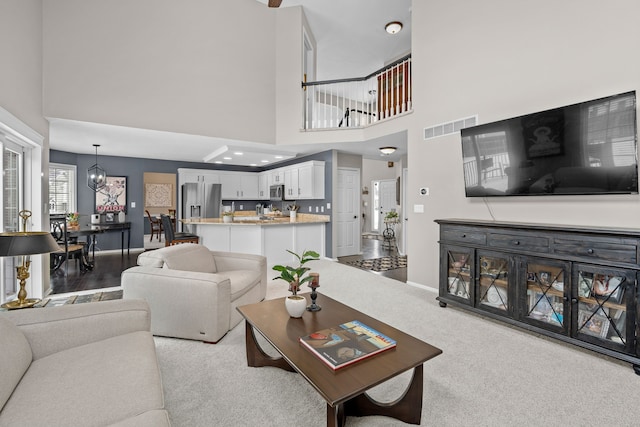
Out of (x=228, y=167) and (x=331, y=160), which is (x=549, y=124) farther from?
(x=228, y=167)

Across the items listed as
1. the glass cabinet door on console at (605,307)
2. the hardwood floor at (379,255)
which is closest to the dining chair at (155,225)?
the hardwood floor at (379,255)

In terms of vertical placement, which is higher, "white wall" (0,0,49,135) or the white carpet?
"white wall" (0,0,49,135)

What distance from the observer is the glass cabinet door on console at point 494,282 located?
2949 mm

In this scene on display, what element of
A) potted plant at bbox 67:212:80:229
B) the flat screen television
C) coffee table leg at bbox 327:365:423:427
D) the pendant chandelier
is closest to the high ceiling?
the pendant chandelier

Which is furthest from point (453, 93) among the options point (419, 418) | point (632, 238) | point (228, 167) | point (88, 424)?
point (228, 167)

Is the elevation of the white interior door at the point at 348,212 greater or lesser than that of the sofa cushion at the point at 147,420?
greater

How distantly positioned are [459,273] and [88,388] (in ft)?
11.0

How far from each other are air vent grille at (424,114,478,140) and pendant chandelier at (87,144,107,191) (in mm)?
7273

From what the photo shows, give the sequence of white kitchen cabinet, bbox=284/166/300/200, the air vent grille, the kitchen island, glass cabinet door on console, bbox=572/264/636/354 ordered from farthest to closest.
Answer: white kitchen cabinet, bbox=284/166/300/200, the kitchen island, the air vent grille, glass cabinet door on console, bbox=572/264/636/354

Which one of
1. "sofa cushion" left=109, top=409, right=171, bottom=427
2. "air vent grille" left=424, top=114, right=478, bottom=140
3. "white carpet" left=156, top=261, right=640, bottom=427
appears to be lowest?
"white carpet" left=156, top=261, right=640, bottom=427

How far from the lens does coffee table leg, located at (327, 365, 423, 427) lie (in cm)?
163

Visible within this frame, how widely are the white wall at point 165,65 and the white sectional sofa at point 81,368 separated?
385 centimetres

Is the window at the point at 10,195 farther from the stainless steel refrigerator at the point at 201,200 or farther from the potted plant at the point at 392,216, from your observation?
the potted plant at the point at 392,216

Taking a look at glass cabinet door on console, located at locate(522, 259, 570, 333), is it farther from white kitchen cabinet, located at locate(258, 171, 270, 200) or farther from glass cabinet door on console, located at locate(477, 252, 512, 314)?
white kitchen cabinet, located at locate(258, 171, 270, 200)
